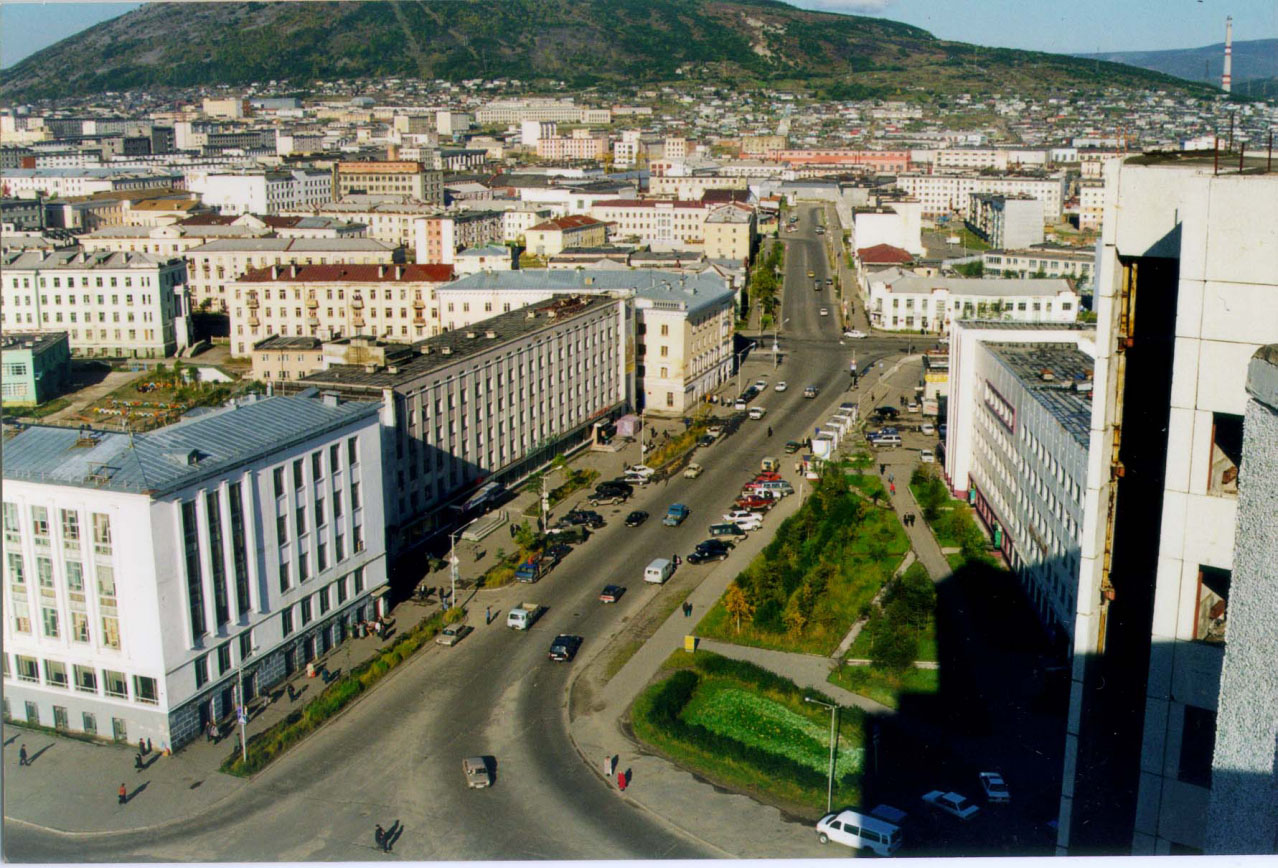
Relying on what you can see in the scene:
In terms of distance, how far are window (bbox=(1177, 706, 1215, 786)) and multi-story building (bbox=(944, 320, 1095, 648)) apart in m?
12.7

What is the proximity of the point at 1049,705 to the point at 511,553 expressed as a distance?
10258 millimetres

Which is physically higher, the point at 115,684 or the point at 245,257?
the point at 245,257

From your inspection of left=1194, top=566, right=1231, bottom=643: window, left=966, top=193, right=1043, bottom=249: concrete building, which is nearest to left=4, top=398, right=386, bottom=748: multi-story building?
left=1194, top=566, right=1231, bottom=643: window

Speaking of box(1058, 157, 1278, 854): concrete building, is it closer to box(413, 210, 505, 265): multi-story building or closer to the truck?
the truck

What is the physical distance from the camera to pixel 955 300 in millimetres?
47938

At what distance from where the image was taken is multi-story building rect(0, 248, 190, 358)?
43969 millimetres

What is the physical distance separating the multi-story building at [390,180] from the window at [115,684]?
232 feet

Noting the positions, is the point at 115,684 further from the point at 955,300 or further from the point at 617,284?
the point at 955,300

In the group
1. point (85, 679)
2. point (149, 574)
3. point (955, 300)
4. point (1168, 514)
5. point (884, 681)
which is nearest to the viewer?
point (1168, 514)

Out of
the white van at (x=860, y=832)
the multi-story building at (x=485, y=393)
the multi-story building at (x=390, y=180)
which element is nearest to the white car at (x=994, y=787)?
the white van at (x=860, y=832)

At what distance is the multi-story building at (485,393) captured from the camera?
23531 mm

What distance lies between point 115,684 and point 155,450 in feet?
9.64

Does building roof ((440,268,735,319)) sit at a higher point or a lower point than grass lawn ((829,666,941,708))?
higher

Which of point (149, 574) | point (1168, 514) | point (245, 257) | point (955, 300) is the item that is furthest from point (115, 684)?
point (245, 257)
